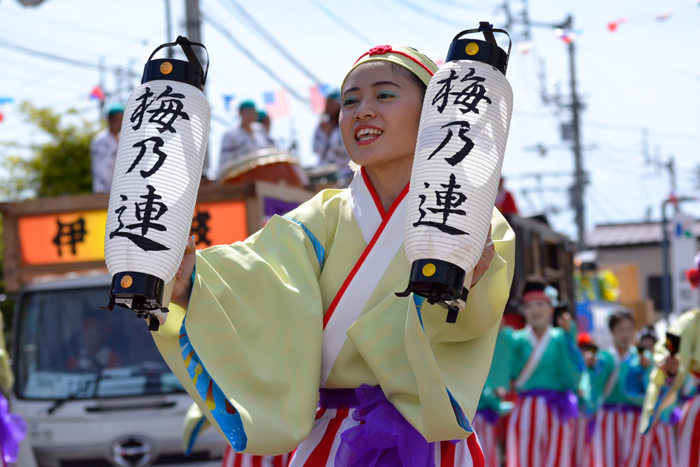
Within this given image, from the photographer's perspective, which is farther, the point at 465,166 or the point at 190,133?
the point at 190,133

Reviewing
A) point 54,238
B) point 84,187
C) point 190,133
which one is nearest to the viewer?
point 190,133

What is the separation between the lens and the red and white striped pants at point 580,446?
7.50 meters

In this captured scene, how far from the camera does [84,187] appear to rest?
1599 centimetres

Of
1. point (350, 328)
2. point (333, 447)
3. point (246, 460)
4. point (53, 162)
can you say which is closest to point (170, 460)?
point (246, 460)

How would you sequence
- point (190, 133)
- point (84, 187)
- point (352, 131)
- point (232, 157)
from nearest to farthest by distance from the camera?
1. point (190, 133)
2. point (352, 131)
3. point (232, 157)
4. point (84, 187)

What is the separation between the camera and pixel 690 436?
5.34 m

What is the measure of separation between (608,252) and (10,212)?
127ft

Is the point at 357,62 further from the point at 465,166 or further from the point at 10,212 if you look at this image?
the point at 10,212

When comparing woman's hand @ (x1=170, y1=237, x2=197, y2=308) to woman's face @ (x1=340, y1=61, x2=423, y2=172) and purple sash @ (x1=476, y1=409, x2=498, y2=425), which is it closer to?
woman's face @ (x1=340, y1=61, x2=423, y2=172)

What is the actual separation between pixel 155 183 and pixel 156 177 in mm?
16

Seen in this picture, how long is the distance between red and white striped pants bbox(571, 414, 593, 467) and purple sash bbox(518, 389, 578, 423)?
1.56 feet

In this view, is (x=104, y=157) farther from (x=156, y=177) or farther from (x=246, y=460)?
(x=156, y=177)

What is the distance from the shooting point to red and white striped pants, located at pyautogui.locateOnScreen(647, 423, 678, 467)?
7.16 metres

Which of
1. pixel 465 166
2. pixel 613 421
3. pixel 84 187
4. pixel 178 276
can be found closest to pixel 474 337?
pixel 465 166
